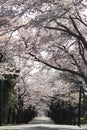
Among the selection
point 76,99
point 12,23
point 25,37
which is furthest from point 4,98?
point 12,23

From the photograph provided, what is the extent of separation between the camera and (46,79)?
6650 cm

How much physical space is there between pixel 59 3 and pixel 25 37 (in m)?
11.0

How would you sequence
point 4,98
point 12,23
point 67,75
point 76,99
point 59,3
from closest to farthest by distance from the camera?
point 59,3, point 12,23, point 67,75, point 4,98, point 76,99

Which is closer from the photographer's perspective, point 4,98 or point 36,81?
point 4,98

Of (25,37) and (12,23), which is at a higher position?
(25,37)

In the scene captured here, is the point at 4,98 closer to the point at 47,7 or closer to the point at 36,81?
the point at 36,81

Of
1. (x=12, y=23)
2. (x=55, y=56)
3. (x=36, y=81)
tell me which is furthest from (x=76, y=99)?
(x=12, y=23)

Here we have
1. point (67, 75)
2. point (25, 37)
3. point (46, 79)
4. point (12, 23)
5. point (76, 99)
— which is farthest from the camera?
point (76, 99)

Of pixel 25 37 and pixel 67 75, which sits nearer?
pixel 25 37

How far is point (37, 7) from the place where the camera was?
52.4 feet

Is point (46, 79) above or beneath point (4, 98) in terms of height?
above

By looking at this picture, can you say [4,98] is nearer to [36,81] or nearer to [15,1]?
[36,81]

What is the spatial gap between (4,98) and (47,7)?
130 feet

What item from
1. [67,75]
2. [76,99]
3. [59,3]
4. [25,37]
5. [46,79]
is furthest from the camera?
[76,99]
